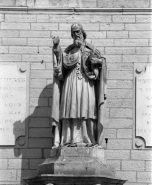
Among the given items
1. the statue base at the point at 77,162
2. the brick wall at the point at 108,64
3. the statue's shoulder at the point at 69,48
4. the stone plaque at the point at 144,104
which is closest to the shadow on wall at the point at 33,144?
the brick wall at the point at 108,64

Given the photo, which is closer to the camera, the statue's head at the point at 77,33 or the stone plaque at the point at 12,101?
the statue's head at the point at 77,33

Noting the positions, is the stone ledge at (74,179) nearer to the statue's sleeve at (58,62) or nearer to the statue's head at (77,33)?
the statue's sleeve at (58,62)

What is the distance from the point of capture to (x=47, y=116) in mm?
13234

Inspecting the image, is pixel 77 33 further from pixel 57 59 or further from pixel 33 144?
pixel 33 144

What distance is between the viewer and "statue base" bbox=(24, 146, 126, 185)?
38.3 ft

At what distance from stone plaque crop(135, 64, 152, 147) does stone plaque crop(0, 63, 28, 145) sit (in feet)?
6.18

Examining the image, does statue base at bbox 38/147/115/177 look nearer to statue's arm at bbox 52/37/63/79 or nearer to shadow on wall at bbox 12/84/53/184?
shadow on wall at bbox 12/84/53/184

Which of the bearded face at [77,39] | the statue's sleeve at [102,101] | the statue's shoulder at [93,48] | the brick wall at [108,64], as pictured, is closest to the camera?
the statue's sleeve at [102,101]

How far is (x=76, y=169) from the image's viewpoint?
38.5ft

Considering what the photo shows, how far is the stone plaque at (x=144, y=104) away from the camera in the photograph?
13086 mm

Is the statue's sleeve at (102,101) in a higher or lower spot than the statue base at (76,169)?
higher

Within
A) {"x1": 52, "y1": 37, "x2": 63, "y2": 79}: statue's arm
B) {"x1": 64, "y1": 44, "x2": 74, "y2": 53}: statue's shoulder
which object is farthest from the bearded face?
{"x1": 52, "y1": 37, "x2": 63, "y2": 79}: statue's arm

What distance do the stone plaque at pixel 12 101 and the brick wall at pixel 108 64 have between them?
13 centimetres

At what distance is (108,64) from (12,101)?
5.67 feet
